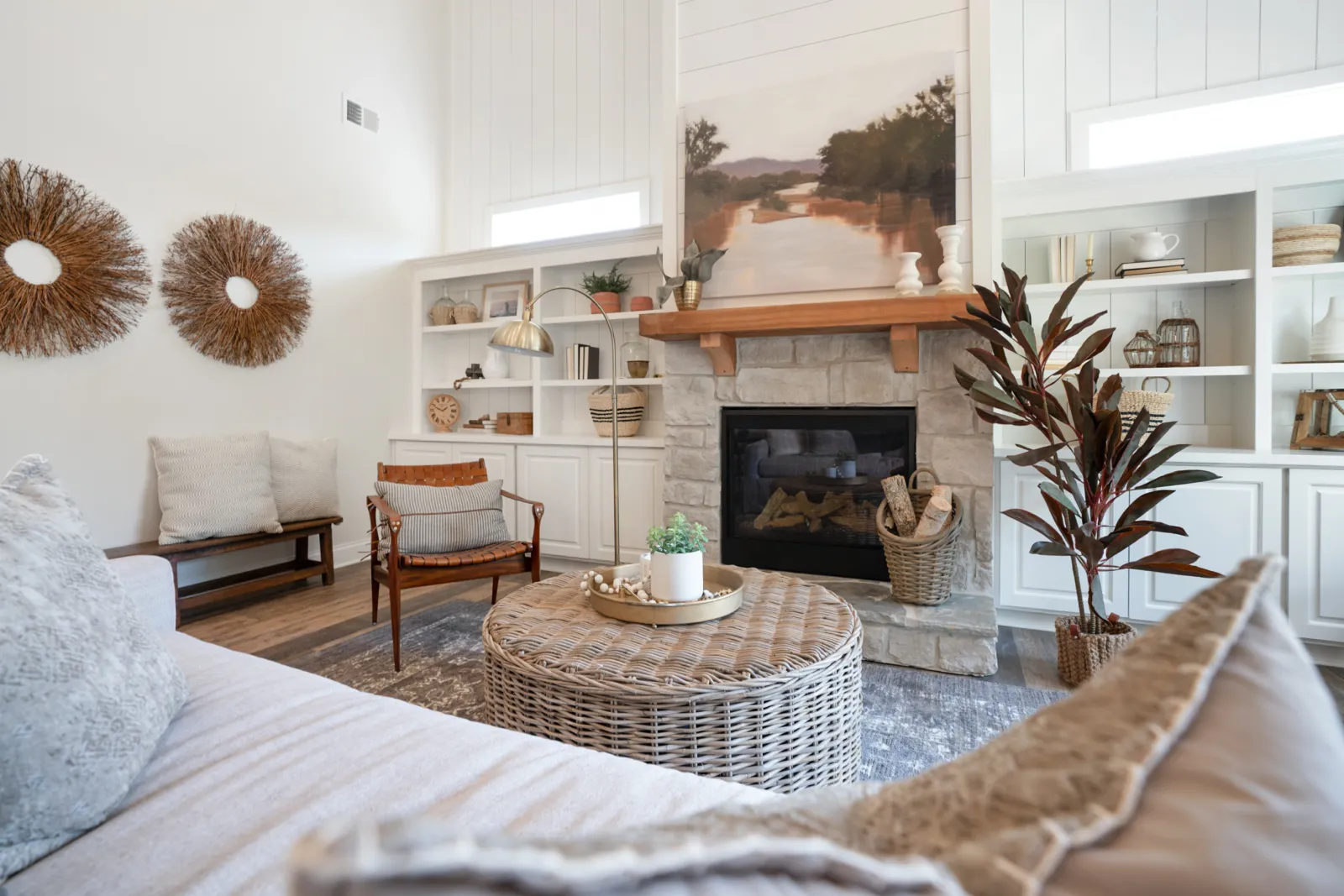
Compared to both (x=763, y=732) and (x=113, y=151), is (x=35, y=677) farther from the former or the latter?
(x=113, y=151)

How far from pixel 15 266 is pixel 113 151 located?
2.47 feet

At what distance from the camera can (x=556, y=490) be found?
13.9 feet

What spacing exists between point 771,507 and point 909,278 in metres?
1.25

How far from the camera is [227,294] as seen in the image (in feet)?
12.2

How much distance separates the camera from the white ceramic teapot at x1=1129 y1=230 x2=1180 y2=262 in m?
3.02

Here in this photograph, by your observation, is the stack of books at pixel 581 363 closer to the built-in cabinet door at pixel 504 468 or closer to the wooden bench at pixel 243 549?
the built-in cabinet door at pixel 504 468

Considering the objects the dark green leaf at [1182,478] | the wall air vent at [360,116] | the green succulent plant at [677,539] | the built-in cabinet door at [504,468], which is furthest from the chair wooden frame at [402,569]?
the wall air vent at [360,116]

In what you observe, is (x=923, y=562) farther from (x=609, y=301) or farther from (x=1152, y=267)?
(x=609, y=301)

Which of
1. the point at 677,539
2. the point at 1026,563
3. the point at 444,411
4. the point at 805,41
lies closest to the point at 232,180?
the point at 444,411

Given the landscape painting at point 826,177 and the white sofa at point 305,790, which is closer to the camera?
the white sofa at point 305,790

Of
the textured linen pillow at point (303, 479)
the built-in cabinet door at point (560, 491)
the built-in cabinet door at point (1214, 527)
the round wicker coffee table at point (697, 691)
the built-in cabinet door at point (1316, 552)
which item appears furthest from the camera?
the built-in cabinet door at point (560, 491)

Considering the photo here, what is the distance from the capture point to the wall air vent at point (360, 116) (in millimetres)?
4438

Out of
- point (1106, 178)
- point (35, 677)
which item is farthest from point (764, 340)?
point (35, 677)

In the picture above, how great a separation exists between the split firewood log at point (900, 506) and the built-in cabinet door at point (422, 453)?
9.97 feet
